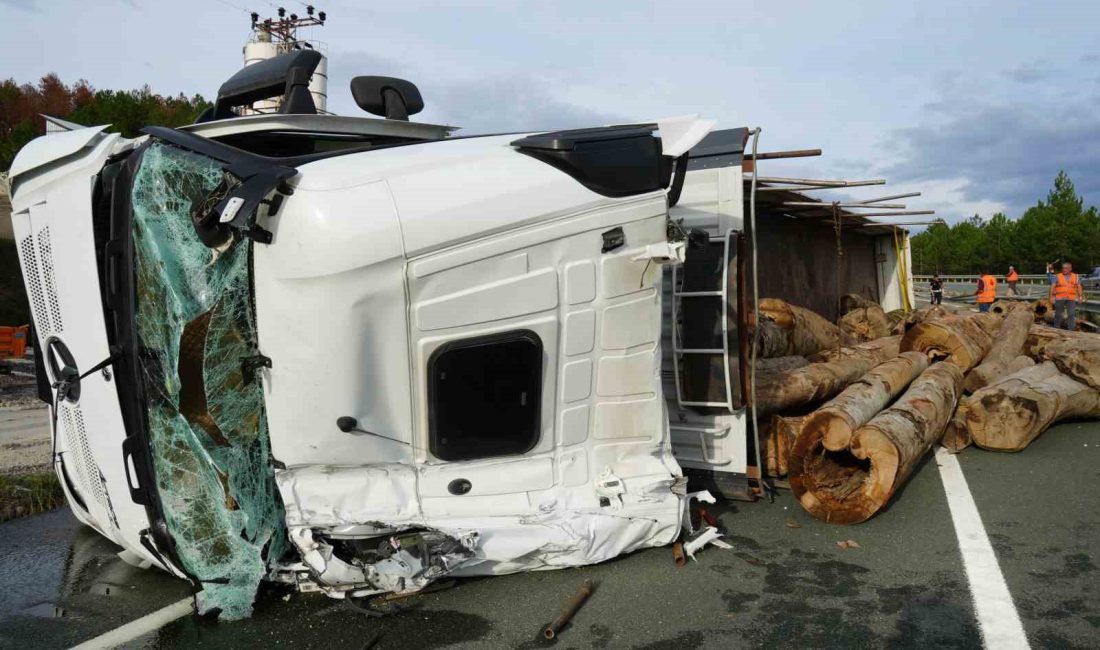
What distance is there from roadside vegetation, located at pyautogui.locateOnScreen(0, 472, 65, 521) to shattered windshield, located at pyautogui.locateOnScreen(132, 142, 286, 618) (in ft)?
8.37

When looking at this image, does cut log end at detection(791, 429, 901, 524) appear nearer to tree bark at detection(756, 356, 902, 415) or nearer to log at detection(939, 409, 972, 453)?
tree bark at detection(756, 356, 902, 415)

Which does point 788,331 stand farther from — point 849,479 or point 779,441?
point 849,479

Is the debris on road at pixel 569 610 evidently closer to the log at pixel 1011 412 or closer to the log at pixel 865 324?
the log at pixel 1011 412

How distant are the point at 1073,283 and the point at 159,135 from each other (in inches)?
616

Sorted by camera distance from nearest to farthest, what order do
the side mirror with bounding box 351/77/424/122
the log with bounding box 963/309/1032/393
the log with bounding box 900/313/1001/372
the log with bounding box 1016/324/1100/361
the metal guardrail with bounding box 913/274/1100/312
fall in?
the side mirror with bounding box 351/77/424/122 → the log with bounding box 963/309/1032/393 → the log with bounding box 900/313/1001/372 → the log with bounding box 1016/324/1100/361 → the metal guardrail with bounding box 913/274/1100/312

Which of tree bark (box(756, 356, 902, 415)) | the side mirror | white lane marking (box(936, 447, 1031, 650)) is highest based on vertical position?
the side mirror

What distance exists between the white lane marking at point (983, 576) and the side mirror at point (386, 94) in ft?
13.5

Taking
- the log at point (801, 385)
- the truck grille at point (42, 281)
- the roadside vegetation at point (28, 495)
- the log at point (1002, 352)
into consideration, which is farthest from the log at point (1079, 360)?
the roadside vegetation at point (28, 495)

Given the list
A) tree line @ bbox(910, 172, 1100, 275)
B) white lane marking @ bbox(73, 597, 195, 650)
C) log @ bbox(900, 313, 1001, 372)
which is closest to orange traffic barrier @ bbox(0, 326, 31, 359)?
white lane marking @ bbox(73, 597, 195, 650)

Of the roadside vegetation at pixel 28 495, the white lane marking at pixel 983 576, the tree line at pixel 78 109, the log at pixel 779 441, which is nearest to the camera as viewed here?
the white lane marking at pixel 983 576

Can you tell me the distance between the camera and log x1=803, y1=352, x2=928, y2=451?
508 centimetres

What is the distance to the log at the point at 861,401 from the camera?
16.7ft

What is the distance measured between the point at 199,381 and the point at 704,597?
258 cm

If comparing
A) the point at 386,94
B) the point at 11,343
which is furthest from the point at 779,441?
the point at 11,343
